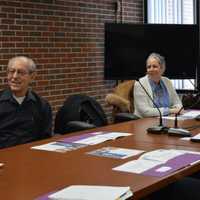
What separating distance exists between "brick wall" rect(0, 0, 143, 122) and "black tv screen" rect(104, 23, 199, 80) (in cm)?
25

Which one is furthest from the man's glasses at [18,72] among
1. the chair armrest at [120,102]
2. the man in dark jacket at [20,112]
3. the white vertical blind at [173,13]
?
the white vertical blind at [173,13]

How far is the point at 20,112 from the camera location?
11.7ft

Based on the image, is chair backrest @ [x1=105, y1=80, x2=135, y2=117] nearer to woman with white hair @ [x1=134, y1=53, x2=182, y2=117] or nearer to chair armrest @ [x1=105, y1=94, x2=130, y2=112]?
chair armrest @ [x1=105, y1=94, x2=130, y2=112]

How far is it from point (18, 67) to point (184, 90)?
3321 mm

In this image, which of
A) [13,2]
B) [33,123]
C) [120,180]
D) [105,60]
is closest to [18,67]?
[33,123]

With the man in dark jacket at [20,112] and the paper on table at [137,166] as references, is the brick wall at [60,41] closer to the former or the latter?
the man in dark jacket at [20,112]

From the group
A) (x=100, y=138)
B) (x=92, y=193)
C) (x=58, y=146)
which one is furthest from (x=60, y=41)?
(x=92, y=193)

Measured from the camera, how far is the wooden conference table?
1978 millimetres

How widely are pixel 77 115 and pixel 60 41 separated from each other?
60.7 inches

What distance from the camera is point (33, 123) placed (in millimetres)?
3600

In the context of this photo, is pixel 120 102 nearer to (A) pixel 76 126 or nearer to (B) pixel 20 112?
(A) pixel 76 126

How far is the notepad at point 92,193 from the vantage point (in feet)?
5.92

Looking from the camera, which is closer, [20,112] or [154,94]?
[20,112]

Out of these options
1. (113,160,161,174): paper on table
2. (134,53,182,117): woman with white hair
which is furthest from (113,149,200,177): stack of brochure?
(134,53,182,117): woman with white hair
